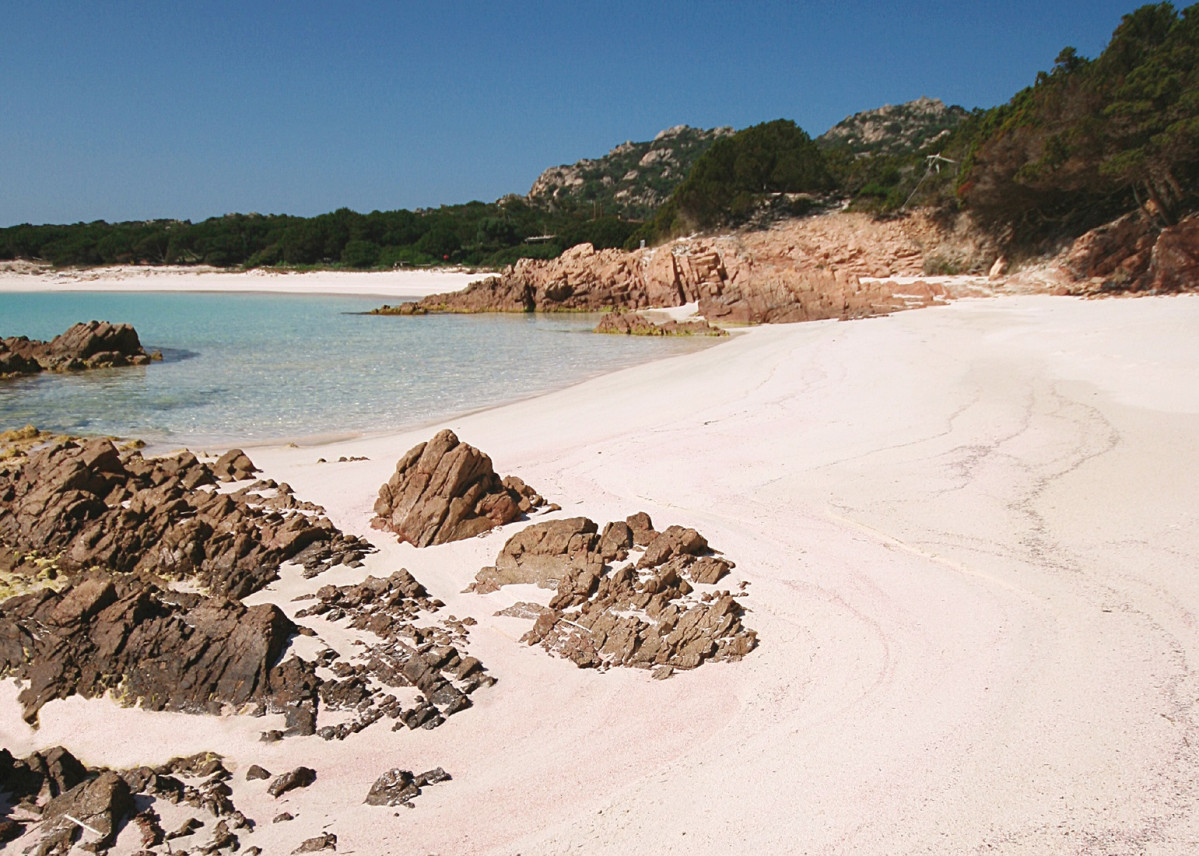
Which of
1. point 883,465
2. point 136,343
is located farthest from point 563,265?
point 883,465

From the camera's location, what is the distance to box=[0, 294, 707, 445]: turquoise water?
9.84m

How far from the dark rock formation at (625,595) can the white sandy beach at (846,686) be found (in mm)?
138

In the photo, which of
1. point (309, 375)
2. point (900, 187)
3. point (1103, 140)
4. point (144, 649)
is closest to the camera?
point (144, 649)

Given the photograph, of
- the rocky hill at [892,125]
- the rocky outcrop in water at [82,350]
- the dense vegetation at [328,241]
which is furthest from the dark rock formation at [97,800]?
the rocky hill at [892,125]

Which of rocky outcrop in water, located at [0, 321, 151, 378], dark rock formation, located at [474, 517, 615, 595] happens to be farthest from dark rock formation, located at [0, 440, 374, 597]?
rocky outcrop in water, located at [0, 321, 151, 378]

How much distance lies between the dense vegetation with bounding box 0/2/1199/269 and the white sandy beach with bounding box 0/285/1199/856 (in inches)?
496

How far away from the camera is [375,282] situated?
47031mm

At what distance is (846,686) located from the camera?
10.4ft

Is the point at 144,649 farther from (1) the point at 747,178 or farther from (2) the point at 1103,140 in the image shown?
(1) the point at 747,178

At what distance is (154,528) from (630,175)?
100216 mm

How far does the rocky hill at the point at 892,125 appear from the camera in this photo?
7638 centimetres

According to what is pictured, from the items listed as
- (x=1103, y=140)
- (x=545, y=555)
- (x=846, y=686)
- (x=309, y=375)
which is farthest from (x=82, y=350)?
(x=1103, y=140)

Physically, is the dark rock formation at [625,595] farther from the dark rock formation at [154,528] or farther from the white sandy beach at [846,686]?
the dark rock formation at [154,528]

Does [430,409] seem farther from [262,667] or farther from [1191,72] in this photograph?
[1191,72]
